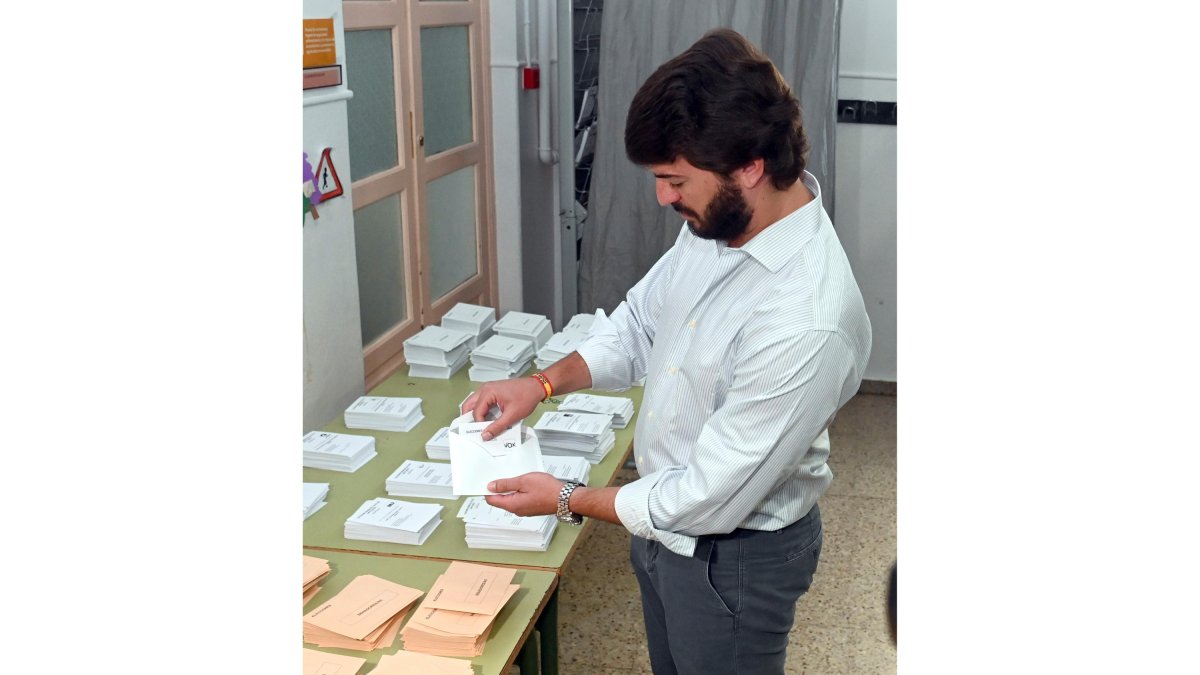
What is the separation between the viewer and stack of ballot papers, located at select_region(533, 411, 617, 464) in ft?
9.04

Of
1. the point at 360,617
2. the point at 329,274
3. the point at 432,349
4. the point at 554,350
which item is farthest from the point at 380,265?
the point at 360,617

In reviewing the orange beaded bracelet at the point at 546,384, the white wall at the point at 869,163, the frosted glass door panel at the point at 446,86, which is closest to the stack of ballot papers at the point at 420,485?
the orange beaded bracelet at the point at 546,384

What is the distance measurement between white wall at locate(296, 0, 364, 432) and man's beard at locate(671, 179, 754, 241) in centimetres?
148

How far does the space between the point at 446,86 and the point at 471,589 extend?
2.44 m

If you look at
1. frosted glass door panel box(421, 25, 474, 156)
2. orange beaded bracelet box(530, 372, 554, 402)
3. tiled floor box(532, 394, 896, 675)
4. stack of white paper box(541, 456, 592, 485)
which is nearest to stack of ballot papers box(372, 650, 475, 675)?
orange beaded bracelet box(530, 372, 554, 402)

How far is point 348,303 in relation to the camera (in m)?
3.14

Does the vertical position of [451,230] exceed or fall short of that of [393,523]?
it exceeds it

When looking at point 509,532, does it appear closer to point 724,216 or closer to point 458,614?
point 458,614

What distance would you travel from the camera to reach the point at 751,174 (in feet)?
5.33

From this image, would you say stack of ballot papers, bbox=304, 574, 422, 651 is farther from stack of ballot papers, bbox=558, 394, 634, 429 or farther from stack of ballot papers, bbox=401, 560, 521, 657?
stack of ballot papers, bbox=558, 394, 634, 429

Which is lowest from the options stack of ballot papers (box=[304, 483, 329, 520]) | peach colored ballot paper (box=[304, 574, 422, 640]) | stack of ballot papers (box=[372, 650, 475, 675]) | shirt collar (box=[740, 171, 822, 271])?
stack of ballot papers (box=[372, 650, 475, 675])

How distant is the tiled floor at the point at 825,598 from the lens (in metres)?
3.07

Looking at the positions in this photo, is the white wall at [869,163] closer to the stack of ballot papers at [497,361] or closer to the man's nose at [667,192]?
the stack of ballot papers at [497,361]

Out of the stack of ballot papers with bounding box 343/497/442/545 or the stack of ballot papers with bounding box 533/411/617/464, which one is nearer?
the stack of ballot papers with bounding box 343/497/442/545
